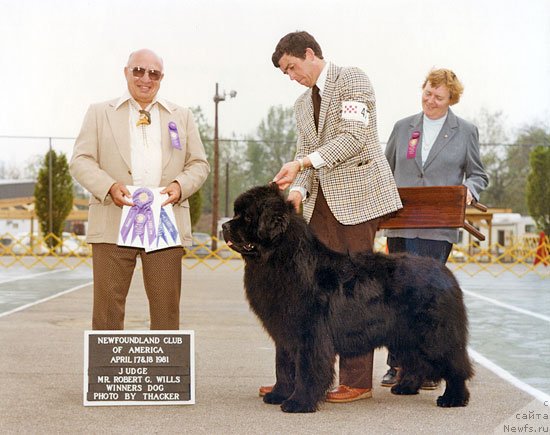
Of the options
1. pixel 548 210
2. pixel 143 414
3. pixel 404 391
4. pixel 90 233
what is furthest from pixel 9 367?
pixel 548 210

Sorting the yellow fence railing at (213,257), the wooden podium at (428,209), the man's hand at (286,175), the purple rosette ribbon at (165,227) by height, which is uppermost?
the man's hand at (286,175)

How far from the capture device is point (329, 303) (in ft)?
13.6

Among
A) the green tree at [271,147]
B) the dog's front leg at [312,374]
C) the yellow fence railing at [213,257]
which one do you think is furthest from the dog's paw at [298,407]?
the green tree at [271,147]

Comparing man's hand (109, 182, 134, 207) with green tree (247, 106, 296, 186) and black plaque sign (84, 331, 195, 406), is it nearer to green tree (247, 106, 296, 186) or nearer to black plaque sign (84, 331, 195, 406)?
black plaque sign (84, 331, 195, 406)

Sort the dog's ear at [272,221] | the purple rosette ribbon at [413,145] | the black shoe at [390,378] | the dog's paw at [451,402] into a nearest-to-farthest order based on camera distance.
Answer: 1. the dog's ear at [272,221]
2. the dog's paw at [451,402]
3. the black shoe at [390,378]
4. the purple rosette ribbon at [413,145]

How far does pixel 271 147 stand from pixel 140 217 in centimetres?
2960

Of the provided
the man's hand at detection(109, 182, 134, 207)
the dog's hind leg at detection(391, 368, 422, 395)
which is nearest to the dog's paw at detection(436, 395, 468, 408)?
the dog's hind leg at detection(391, 368, 422, 395)

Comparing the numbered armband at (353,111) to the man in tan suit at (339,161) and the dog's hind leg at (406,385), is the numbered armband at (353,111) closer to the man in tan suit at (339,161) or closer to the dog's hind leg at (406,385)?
the man in tan suit at (339,161)

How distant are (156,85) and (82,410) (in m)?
1.86

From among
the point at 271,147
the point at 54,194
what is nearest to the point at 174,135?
the point at 54,194

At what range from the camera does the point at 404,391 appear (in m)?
4.79

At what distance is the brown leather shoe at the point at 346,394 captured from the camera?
449 cm

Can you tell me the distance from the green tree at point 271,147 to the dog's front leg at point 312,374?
28247 mm

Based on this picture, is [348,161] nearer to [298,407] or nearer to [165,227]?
[165,227]
